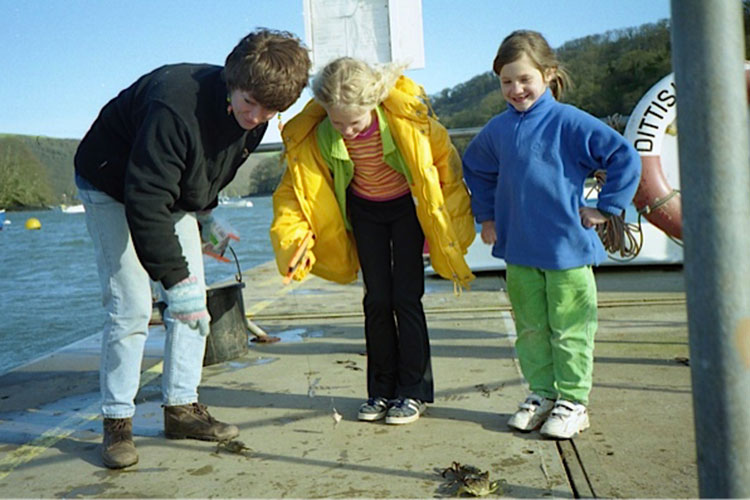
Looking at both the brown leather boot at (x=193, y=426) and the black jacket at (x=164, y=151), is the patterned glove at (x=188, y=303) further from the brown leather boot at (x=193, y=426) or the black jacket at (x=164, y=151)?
the brown leather boot at (x=193, y=426)

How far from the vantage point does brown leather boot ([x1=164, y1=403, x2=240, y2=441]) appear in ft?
11.6

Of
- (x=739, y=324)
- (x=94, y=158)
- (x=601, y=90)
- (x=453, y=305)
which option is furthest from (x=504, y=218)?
(x=601, y=90)

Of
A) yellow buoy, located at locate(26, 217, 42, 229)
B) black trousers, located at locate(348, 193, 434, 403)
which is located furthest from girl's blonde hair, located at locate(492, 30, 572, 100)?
yellow buoy, located at locate(26, 217, 42, 229)

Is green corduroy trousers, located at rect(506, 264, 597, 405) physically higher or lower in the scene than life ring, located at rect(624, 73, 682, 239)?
lower

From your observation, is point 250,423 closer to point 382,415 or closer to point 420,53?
point 382,415

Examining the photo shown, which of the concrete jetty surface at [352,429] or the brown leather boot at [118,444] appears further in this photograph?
the brown leather boot at [118,444]

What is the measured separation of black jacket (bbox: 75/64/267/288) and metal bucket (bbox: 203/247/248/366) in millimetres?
1656

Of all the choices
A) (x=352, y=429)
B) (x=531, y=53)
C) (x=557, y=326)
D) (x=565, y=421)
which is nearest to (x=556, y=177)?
(x=531, y=53)

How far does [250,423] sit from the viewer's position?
3787 mm

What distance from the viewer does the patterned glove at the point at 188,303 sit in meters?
3.29

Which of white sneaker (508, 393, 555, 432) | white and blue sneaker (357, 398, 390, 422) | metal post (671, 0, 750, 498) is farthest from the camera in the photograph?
white and blue sneaker (357, 398, 390, 422)

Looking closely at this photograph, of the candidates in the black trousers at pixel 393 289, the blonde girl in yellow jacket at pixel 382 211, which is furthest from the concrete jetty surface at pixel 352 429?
the blonde girl in yellow jacket at pixel 382 211

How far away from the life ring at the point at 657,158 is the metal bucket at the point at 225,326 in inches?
106

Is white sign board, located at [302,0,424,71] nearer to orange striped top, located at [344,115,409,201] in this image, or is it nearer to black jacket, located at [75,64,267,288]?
orange striped top, located at [344,115,409,201]
